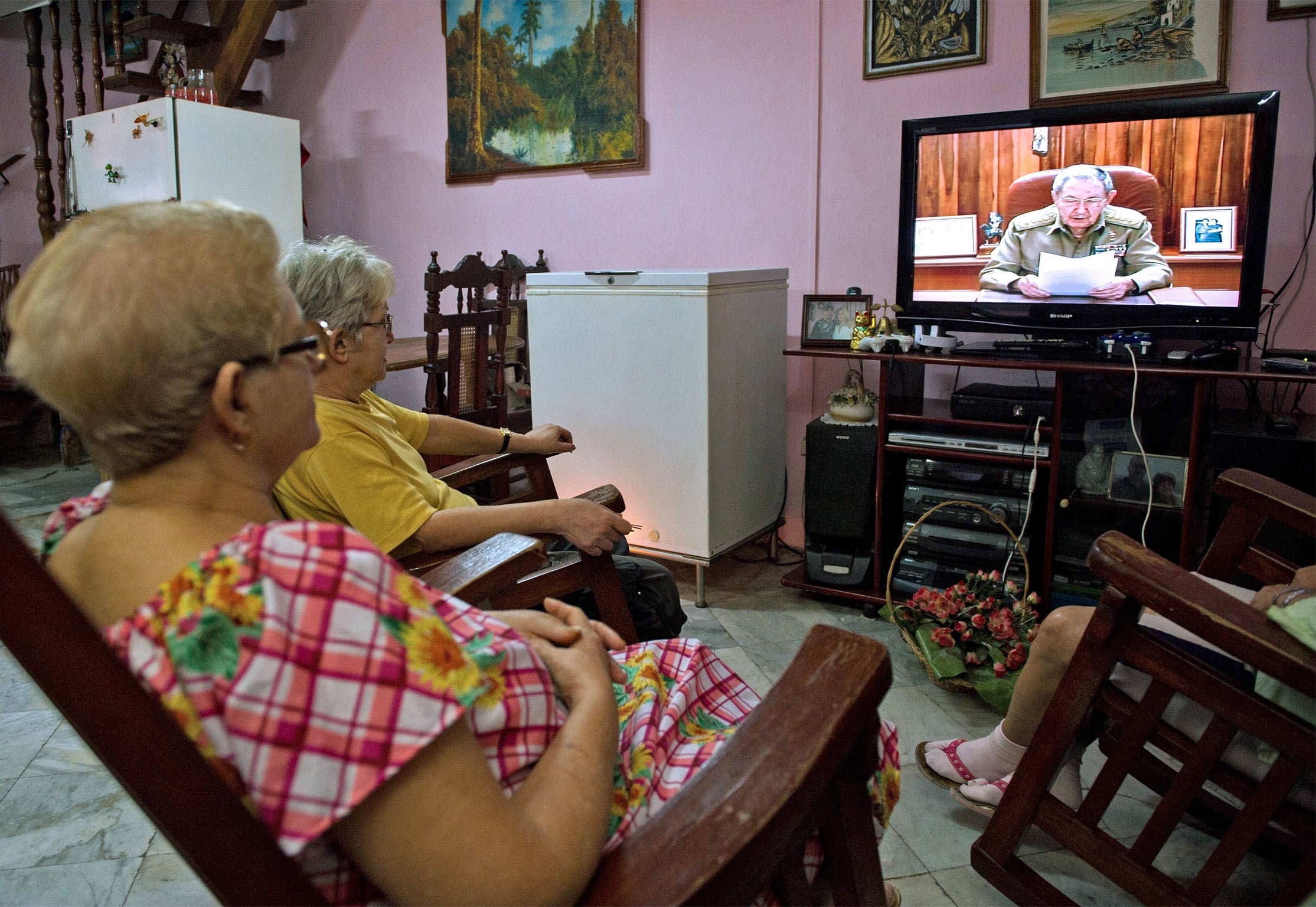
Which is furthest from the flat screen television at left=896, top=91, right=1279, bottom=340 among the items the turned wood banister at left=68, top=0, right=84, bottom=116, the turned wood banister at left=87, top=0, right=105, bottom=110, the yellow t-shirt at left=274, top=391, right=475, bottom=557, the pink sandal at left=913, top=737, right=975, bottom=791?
the turned wood banister at left=68, top=0, right=84, bottom=116

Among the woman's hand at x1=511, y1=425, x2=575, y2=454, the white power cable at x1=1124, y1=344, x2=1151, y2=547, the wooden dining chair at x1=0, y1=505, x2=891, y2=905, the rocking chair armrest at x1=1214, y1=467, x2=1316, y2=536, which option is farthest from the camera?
the white power cable at x1=1124, y1=344, x2=1151, y2=547

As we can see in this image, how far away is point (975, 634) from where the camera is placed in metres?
2.34

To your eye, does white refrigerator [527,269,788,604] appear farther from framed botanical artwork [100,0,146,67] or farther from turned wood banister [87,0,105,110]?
framed botanical artwork [100,0,146,67]

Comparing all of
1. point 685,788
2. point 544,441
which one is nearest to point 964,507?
point 544,441

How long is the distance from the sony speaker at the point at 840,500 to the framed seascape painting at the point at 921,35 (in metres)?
1.21

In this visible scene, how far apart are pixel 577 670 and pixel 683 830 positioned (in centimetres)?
23

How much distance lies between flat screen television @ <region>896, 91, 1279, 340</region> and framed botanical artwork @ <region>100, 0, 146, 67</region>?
4.16 metres

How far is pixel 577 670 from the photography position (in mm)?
951

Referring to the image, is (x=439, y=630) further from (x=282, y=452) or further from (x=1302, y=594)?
(x=1302, y=594)

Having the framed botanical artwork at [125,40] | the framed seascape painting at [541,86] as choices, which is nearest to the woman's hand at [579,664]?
the framed seascape painting at [541,86]

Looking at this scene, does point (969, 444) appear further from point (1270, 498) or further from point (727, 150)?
point (727, 150)

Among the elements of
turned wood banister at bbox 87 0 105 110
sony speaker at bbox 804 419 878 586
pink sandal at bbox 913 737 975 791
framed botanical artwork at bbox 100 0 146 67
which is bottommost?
pink sandal at bbox 913 737 975 791

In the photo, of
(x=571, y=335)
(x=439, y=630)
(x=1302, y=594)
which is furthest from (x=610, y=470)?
(x=439, y=630)

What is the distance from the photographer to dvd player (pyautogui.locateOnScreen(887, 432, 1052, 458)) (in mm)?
2607
